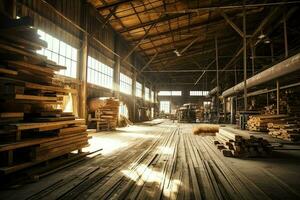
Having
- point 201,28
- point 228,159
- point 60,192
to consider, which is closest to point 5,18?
point 60,192

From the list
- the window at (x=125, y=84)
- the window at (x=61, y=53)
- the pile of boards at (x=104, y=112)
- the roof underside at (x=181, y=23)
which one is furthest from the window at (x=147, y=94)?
the window at (x=61, y=53)

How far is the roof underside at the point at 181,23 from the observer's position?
1201cm

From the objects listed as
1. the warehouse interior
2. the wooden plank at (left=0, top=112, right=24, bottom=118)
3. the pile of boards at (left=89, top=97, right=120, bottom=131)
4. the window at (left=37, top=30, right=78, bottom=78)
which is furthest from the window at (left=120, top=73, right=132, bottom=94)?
the wooden plank at (left=0, top=112, right=24, bottom=118)

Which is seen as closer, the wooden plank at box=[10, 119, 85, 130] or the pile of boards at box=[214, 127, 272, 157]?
the wooden plank at box=[10, 119, 85, 130]

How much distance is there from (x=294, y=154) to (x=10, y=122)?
6.73 m

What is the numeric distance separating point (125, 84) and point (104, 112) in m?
7.07

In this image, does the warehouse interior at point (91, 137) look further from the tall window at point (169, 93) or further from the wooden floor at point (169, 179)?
the tall window at point (169, 93)

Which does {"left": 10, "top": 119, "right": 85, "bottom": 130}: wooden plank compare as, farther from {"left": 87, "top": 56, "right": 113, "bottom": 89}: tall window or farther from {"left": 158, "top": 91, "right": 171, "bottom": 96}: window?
{"left": 158, "top": 91, "right": 171, "bottom": 96}: window

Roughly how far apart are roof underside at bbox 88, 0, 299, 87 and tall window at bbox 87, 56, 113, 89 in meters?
2.62

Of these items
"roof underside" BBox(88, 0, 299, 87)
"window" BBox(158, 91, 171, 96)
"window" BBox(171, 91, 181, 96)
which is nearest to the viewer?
"roof underside" BBox(88, 0, 299, 87)

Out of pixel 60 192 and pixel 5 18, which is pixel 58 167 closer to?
pixel 60 192

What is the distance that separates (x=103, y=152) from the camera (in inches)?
233

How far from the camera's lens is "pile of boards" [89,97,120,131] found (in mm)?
11227

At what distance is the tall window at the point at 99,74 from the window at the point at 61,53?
163 cm
